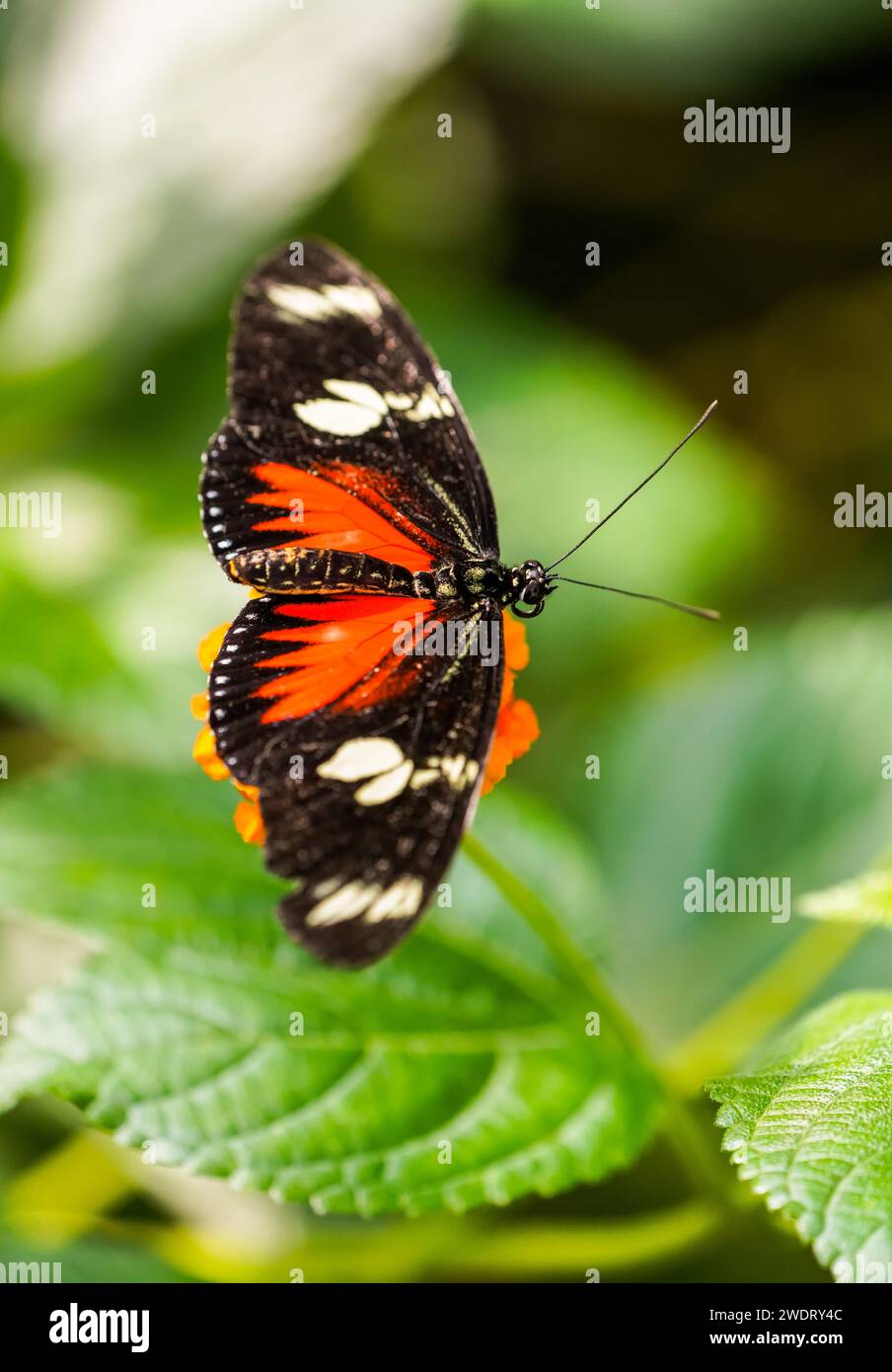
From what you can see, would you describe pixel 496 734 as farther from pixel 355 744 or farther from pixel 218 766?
pixel 218 766

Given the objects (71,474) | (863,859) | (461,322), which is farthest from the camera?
(461,322)

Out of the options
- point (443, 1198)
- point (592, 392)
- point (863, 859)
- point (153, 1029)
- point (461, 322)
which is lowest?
point (443, 1198)

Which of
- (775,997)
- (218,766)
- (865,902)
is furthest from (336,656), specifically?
(775,997)

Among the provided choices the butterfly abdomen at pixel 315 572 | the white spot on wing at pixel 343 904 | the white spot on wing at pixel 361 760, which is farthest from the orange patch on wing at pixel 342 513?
the white spot on wing at pixel 343 904
